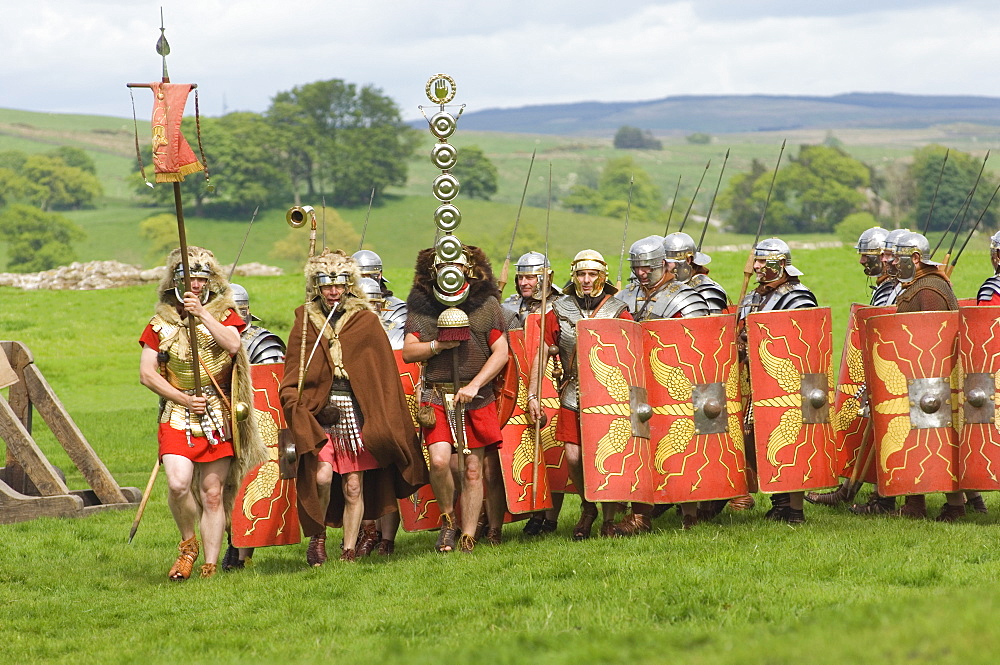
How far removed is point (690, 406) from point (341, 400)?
2143 millimetres

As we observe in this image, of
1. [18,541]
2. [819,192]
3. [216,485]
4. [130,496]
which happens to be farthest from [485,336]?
[819,192]

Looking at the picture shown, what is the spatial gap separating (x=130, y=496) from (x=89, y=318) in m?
25.3

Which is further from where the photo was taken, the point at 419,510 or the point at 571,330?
the point at 419,510

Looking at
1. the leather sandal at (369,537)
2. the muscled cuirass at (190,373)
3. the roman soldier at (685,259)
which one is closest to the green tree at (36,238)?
the leather sandal at (369,537)

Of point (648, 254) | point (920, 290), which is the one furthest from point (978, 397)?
point (648, 254)

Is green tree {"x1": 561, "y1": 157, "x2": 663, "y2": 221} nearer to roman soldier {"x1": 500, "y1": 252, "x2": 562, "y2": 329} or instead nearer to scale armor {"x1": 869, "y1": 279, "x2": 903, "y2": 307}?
scale armor {"x1": 869, "y1": 279, "x2": 903, "y2": 307}

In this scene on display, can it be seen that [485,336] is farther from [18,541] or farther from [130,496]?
[130,496]

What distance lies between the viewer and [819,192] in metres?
82.1

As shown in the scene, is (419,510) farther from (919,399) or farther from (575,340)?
(919,399)

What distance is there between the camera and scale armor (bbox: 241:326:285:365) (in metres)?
9.42

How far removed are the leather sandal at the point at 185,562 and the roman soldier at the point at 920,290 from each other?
176 inches

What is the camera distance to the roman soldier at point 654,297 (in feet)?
29.7

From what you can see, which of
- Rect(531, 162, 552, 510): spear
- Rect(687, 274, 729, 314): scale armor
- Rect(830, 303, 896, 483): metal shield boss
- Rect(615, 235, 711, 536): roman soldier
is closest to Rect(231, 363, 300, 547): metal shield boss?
Rect(531, 162, 552, 510): spear

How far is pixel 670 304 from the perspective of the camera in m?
9.13
